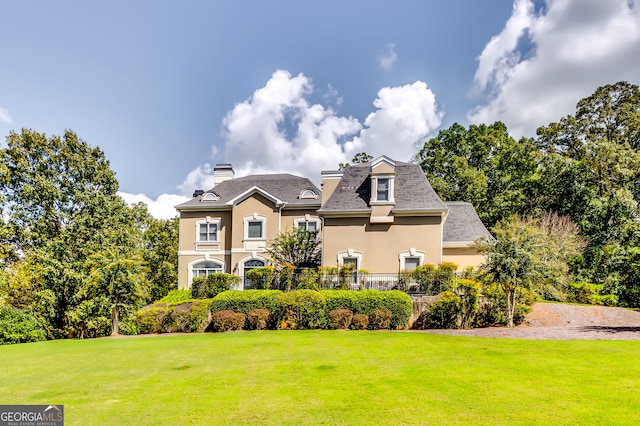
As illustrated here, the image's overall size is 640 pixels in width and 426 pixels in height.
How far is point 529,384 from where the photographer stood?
7.72 metres

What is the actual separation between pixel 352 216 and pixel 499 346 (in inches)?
544

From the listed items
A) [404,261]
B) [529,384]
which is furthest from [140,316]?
[529,384]

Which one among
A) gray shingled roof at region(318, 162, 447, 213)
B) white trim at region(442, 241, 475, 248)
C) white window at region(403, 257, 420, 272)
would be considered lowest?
white window at region(403, 257, 420, 272)

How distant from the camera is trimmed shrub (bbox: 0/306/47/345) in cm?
1756

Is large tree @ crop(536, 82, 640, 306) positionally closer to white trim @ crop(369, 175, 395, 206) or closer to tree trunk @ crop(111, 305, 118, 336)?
white trim @ crop(369, 175, 395, 206)

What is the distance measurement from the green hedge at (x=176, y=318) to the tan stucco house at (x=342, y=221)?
8518mm

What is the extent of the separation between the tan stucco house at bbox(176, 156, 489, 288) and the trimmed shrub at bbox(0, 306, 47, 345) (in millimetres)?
11821

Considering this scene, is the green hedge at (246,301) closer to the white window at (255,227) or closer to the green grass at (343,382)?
the green grass at (343,382)

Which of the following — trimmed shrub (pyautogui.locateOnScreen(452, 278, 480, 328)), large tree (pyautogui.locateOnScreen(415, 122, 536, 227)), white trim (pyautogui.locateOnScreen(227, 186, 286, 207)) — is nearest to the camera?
trimmed shrub (pyautogui.locateOnScreen(452, 278, 480, 328))

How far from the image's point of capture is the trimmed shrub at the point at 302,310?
1789cm

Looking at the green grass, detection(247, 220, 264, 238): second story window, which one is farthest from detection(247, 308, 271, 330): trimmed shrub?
detection(247, 220, 264, 238): second story window

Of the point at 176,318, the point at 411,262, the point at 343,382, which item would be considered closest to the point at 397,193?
the point at 411,262

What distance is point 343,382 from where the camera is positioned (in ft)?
27.0

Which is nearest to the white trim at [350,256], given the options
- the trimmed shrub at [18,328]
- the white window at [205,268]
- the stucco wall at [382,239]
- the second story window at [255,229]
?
the stucco wall at [382,239]
